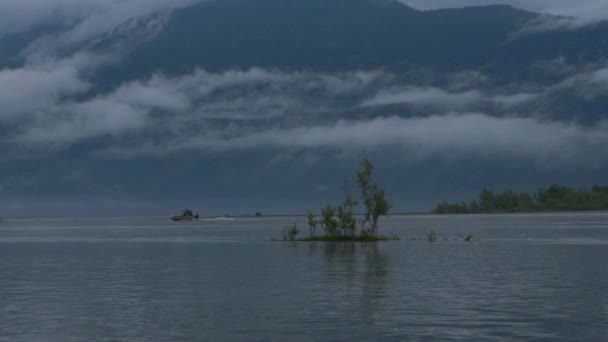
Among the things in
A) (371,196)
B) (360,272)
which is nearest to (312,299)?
(360,272)

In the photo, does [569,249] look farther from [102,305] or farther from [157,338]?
[157,338]

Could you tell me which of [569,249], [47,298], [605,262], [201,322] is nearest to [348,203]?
[569,249]

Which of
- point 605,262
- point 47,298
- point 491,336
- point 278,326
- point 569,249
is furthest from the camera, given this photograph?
point 569,249

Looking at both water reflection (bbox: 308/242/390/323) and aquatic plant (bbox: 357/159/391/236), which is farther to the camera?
aquatic plant (bbox: 357/159/391/236)

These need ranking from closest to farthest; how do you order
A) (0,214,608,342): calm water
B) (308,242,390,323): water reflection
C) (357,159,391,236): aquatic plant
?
(0,214,608,342): calm water < (308,242,390,323): water reflection < (357,159,391,236): aquatic plant

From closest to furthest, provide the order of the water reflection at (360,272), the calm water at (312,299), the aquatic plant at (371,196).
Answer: the calm water at (312,299) < the water reflection at (360,272) < the aquatic plant at (371,196)

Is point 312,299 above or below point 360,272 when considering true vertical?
below

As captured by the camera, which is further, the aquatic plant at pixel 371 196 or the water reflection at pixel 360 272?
the aquatic plant at pixel 371 196

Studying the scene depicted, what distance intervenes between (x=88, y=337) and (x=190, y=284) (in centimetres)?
2455

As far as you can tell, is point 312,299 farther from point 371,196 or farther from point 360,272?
point 371,196

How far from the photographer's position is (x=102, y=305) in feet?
165

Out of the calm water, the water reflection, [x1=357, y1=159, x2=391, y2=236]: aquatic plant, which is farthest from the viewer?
[x1=357, y1=159, x2=391, y2=236]: aquatic plant

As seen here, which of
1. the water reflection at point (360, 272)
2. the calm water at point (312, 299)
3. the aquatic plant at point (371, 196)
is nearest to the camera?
the calm water at point (312, 299)

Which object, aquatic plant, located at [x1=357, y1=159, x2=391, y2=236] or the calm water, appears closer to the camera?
the calm water
